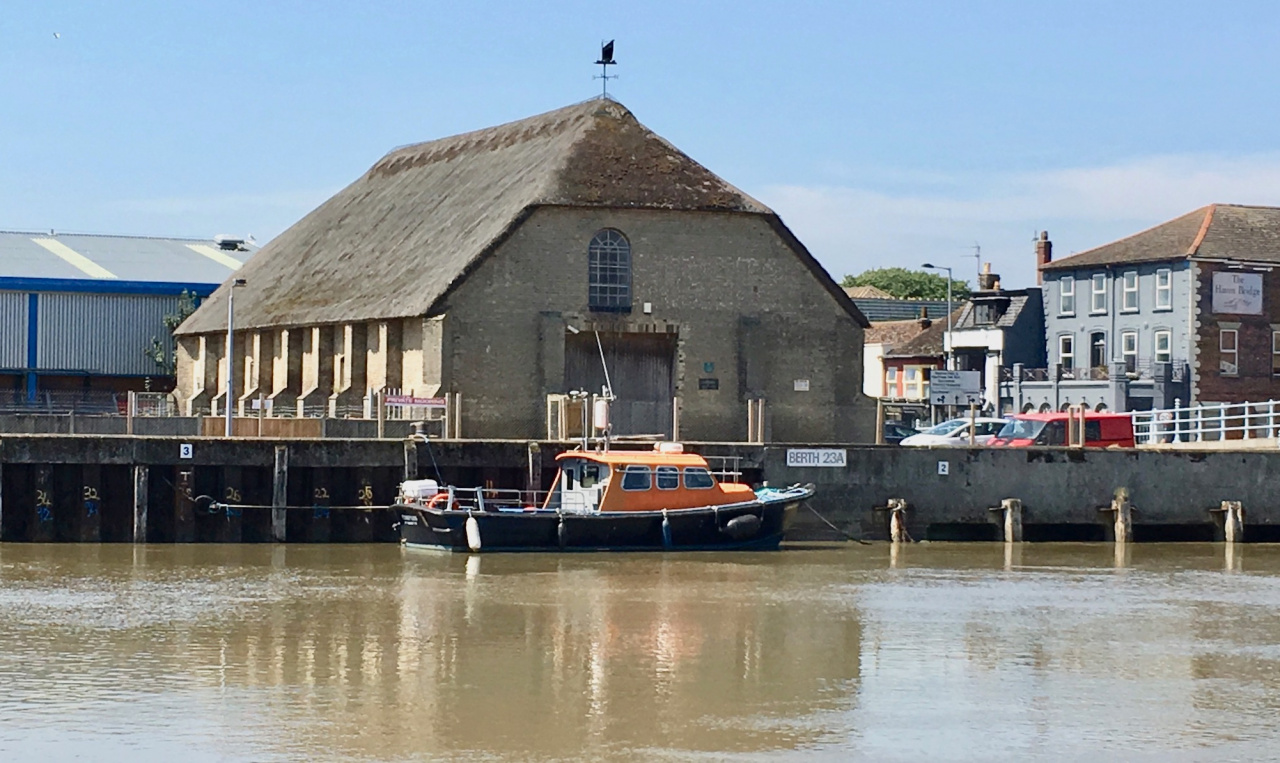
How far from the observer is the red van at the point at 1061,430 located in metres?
48.1

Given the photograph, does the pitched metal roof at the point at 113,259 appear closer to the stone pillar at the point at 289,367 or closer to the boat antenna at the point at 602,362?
the stone pillar at the point at 289,367

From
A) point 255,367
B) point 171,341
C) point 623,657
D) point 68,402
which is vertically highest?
point 171,341

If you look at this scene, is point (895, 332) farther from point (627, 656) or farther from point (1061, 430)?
point (627, 656)

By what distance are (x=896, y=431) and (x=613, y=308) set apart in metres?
11.3

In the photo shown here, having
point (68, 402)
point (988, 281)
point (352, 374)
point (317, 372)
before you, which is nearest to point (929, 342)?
point (988, 281)

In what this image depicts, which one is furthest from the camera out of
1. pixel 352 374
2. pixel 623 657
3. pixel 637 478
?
pixel 352 374

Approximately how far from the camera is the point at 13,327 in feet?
234

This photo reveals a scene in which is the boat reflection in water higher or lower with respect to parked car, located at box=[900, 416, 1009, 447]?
lower

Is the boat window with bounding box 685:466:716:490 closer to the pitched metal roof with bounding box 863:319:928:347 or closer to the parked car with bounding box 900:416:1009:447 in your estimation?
the parked car with bounding box 900:416:1009:447

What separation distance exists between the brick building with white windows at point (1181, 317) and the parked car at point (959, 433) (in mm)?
21053

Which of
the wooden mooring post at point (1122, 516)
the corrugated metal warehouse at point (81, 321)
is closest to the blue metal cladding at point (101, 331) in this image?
the corrugated metal warehouse at point (81, 321)

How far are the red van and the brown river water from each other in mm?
8414

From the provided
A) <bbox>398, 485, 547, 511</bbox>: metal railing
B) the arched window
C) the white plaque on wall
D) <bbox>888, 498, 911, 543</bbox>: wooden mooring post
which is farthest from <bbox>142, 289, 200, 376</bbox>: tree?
<bbox>888, 498, 911, 543</bbox>: wooden mooring post

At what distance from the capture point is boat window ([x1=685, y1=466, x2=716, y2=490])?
39000 mm
